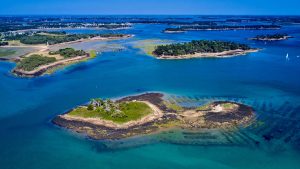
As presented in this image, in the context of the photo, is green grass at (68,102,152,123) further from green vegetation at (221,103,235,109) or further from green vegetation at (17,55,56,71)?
green vegetation at (17,55,56,71)

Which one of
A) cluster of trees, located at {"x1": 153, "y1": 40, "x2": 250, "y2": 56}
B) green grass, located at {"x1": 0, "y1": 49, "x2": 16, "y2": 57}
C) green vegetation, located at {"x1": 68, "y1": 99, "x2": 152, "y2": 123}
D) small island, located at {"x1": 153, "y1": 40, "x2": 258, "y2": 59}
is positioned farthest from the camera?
green grass, located at {"x1": 0, "y1": 49, "x2": 16, "y2": 57}

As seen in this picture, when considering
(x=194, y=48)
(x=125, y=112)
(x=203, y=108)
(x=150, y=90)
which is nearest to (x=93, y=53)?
(x=194, y=48)

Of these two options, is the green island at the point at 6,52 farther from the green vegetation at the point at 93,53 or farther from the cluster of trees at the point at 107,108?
the cluster of trees at the point at 107,108

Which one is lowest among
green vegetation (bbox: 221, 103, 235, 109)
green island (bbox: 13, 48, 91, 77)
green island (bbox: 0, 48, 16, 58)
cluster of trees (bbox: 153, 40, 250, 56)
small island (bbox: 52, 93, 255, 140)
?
small island (bbox: 52, 93, 255, 140)

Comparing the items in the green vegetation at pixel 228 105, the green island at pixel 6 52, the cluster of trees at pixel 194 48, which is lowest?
the green vegetation at pixel 228 105

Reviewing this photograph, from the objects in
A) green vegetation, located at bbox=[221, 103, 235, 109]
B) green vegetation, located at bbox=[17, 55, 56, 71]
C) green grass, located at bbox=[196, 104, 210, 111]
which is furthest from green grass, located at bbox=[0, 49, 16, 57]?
green vegetation, located at bbox=[221, 103, 235, 109]

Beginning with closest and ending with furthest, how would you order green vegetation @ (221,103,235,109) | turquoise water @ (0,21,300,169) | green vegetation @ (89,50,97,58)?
turquoise water @ (0,21,300,169)
green vegetation @ (221,103,235,109)
green vegetation @ (89,50,97,58)

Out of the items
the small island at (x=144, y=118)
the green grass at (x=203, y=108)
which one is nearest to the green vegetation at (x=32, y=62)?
the small island at (x=144, y=118)
